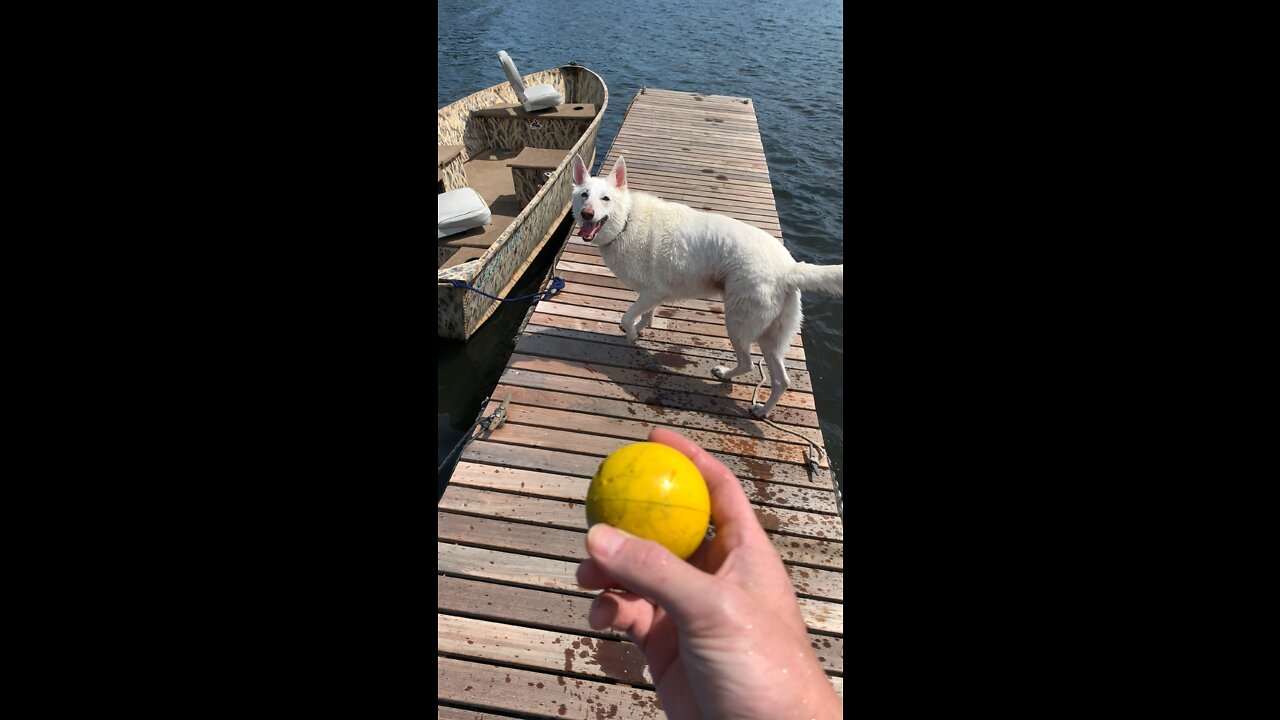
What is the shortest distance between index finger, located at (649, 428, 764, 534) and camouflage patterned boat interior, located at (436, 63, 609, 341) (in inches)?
188

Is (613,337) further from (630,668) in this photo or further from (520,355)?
(630,668)

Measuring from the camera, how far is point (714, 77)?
23719 millimetres

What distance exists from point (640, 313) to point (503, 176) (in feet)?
22.0

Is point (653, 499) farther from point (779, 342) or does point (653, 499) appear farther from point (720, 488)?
point (779, 342)

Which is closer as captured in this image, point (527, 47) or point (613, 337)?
point (613, 337)

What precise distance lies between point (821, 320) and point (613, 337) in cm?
483

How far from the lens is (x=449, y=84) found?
21.0 metres

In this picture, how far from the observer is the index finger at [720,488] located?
214 centimetres

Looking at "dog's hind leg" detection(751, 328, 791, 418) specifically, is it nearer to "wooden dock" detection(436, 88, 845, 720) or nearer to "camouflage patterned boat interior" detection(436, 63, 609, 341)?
"wooden dock" detection(436, 88, 845, 720)

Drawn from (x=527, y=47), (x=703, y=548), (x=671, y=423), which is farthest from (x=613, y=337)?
(x=527, y=47)

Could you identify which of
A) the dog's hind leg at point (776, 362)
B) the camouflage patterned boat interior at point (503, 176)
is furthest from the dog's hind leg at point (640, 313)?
the camouflage patterned boat interior at point (503, 176)

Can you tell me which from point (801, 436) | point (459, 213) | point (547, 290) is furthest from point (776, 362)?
point (459, 213)

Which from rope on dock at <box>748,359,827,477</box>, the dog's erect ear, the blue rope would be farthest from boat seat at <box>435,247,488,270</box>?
rope on dock at <box>748,359,827,477</box>

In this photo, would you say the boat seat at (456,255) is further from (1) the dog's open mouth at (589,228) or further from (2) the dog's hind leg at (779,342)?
(2) the dog's hind leg at (779,342)
